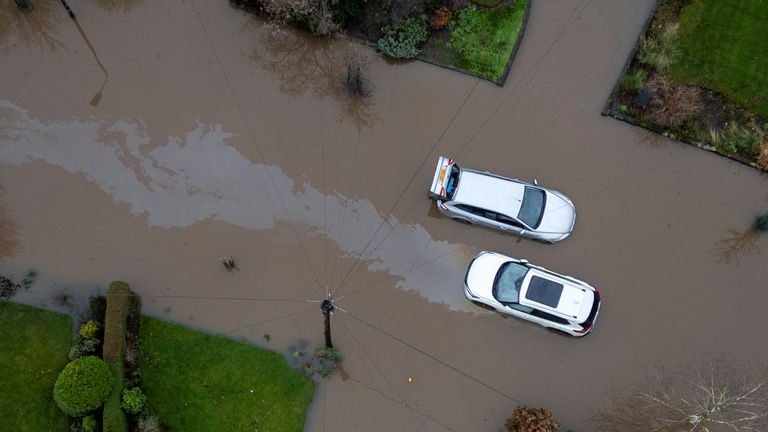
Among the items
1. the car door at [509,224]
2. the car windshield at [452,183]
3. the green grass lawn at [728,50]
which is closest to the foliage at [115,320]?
the car windshield at [452,183]

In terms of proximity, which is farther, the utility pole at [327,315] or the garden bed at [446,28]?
the garden bed at [446,28]

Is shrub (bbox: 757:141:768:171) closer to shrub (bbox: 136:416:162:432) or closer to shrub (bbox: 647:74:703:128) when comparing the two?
shrub (bbox: 647:74:703:128)

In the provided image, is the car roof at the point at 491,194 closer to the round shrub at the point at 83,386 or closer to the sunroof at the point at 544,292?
the sunroof at the point at 544,292

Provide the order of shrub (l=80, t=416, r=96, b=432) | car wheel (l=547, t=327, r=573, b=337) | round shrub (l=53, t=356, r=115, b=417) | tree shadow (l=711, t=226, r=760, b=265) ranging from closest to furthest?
round shrub (l=53, t=356, r=115, b=417) → shrub (l=80, t=416, r=96, b=432) → car wheel (l=547, t=327, r=573, b=337) → tree shadow (l=711, t=226, r=760, b=265)

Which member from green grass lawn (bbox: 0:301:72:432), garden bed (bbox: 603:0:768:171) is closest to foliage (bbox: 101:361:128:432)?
green grass lawn (bbox: 0:301:72:432)

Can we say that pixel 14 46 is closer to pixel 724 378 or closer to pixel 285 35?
pixel 285 35

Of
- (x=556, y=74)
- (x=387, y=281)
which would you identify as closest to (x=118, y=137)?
(x=387, y=281)
